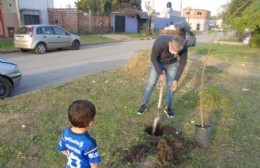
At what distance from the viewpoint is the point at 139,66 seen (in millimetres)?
8125

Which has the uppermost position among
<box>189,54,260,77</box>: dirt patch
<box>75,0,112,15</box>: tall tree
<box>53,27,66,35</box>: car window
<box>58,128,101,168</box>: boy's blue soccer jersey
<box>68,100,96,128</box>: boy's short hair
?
<box>75,0,112,15</box>: tall tree

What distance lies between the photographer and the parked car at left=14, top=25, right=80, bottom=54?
44.0ft

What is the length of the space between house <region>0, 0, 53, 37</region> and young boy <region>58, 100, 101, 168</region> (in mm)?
17536

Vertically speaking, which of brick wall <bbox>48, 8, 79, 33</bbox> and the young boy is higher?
brick wall <bbox>48, 8, 79, 33</bbox>

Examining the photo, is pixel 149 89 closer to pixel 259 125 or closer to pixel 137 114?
pixel 137 114

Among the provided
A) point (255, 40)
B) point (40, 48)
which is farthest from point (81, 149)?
point (255, 40)

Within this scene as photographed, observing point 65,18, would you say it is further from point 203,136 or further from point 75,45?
point 203,136

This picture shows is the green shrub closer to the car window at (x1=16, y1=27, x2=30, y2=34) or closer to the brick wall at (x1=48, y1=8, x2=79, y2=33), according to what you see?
the car window at (x1=16, y1=27, x2=30, y2=34)

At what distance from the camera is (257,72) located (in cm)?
995

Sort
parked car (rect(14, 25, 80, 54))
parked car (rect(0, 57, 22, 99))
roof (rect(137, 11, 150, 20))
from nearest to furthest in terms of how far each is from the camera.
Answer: parked car (rect(0, 57, 22, 99))
parked car (rect(14, 25, 80, 54))
roof (rect(137, 11, 150, 20))

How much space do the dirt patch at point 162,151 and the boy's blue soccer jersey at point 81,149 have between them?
4.38 feet

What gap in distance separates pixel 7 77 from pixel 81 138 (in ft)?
14.9

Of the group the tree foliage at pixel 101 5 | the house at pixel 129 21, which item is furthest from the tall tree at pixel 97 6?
the house at pixel 129 21

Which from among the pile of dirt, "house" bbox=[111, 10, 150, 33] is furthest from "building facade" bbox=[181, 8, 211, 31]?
the pile of dirt
